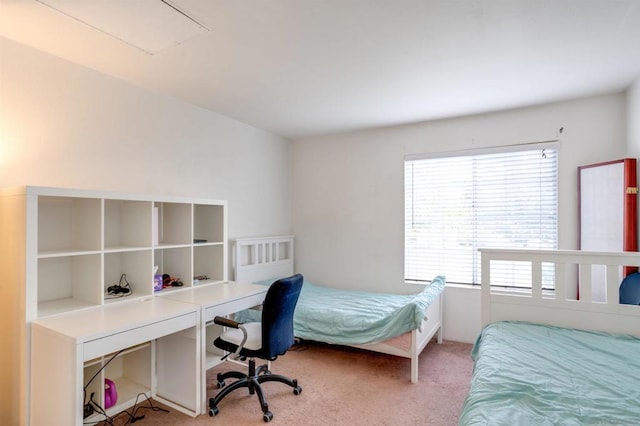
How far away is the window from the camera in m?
3.27

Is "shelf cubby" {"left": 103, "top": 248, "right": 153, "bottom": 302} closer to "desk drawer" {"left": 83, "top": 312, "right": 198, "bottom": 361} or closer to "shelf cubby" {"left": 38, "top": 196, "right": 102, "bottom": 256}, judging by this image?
"shelf cubby" {"left": 38, "top": 196, "right": 102, "bottom": 256}

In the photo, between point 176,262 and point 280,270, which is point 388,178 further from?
point 176,262

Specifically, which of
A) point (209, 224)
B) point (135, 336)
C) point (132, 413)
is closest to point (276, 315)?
point (135, 336)

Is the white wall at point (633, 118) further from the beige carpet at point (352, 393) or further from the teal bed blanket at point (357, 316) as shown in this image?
the beige carpet at point (352, 393)

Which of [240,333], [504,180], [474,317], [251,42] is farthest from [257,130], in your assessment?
[474,317]

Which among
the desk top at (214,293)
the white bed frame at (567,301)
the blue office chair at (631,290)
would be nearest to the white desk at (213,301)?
the desk top at (214,293)

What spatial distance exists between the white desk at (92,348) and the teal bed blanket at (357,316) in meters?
1.07

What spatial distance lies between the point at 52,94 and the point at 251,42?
1.43 m

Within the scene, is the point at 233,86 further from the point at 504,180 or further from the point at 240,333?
the point at 504,180

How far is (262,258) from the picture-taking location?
13.3 ft

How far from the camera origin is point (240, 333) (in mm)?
2453

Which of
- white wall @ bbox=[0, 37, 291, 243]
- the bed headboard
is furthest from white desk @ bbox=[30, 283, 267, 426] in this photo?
white wall @ bbox=[0, 37, 291, 243]

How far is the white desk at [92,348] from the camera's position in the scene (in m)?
1.62

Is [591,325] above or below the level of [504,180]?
below
